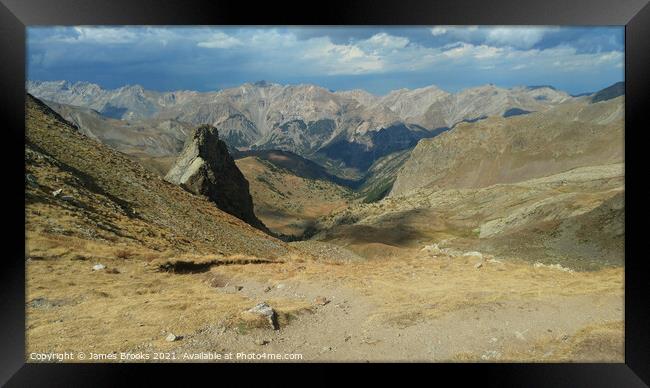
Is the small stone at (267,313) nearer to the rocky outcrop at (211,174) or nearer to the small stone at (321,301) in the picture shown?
the small stone at (321,301)

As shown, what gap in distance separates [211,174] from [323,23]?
99.9 feet

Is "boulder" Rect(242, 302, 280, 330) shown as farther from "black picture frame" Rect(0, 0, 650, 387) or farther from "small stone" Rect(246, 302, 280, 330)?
"black picture frame" Rect(0, 0, 650, 387)

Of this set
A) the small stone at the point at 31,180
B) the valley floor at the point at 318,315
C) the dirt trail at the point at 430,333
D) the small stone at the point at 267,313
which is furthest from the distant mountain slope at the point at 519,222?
the small stone at the point at 31,180

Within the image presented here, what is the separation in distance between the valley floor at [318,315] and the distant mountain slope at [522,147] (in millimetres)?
59139

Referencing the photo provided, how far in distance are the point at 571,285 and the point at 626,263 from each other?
3439 mm

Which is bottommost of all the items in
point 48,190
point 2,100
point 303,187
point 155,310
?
point 303,187

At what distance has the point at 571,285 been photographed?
13742 mm

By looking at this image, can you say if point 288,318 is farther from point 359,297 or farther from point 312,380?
point 359,297

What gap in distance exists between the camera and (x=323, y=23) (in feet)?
32.9

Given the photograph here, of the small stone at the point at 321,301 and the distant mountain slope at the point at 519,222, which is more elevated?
the small stone at the point at 321,301

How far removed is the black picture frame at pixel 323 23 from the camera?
977cm

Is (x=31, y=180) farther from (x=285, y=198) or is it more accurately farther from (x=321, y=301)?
(x=285, y=198)

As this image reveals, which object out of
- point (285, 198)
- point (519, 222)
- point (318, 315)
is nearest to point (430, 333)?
point (318, 315)

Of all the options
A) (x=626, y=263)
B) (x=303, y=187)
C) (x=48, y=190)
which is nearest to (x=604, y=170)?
(x=626, y=263)
